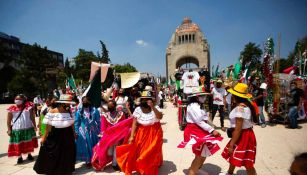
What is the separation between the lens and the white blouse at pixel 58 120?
3.79 meters

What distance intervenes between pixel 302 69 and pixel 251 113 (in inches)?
420

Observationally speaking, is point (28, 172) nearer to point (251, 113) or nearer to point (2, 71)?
point (251, 113)

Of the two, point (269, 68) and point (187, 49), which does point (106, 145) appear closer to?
point (269, 68)

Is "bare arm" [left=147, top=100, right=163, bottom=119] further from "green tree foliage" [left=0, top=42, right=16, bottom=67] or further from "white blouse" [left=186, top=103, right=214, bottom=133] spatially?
"green tree foliage" [left=0, top=42, right=16, bottom=67]

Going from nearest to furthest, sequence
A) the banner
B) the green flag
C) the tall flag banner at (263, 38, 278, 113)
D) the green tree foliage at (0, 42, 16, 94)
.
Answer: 1. the green flag
2. the banner
3. the tall flag banner at (263, 38, 278, 113)
4. the green tree foliage at (0, 42, 16, 94)

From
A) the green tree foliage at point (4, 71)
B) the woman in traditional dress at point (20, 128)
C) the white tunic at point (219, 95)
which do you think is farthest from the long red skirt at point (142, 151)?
the green tree foliage at point (4, 71)

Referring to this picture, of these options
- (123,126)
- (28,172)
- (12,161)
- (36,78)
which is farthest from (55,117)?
(36,78)

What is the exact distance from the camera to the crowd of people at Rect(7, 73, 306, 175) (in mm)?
3035

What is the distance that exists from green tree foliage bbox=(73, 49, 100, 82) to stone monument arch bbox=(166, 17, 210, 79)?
2162 centimetres

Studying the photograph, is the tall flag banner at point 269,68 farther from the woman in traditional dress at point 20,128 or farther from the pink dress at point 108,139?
the woman in traditional dress at point 20,128

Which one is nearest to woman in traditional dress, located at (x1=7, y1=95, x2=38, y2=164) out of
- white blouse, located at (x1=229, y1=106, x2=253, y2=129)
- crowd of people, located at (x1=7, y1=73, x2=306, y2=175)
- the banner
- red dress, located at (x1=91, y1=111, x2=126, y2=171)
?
crowd of people, located at (x1=7, y1=73, x2=306, y2=175)

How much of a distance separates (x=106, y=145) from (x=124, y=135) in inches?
18.0

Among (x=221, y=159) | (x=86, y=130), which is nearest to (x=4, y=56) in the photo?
(x=86, y=130)

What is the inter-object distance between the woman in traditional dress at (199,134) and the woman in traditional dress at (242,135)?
26 cm
